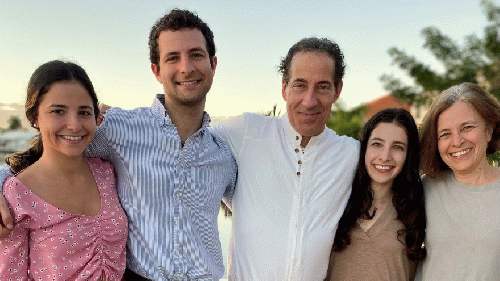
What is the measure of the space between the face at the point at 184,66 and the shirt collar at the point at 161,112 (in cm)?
5

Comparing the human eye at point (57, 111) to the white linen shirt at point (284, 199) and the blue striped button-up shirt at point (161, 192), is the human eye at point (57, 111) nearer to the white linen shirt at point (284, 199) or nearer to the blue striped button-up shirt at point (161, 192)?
the blue striped button-up shirt at point (161, 192)

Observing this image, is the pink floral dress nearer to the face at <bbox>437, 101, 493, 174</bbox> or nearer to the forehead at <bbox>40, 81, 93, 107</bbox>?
the forehead at <bbox>40, 81, 93, 107</bbox>

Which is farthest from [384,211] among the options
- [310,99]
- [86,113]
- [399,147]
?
[86,113]

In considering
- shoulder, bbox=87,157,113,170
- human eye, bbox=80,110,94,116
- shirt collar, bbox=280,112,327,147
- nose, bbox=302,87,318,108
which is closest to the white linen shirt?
shirt collar, bbox=280,112,327,147

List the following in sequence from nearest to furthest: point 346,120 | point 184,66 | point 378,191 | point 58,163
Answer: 1. point 58,163
2. point 184,66
3. point 378,191
4. point 346,120

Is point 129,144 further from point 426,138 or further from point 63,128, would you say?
point 426,138

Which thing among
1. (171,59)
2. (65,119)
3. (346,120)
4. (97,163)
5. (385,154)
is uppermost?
(171,59)

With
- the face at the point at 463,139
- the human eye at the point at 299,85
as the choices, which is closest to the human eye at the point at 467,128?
the face at the point at 463,139

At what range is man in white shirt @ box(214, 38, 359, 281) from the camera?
9.20ft

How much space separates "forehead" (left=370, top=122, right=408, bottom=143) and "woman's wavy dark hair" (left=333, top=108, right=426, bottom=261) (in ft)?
0.09

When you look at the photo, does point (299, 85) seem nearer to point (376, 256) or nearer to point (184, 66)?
point (184, 66)

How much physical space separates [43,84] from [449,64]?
53.9 ft

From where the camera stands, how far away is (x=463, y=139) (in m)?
2.81

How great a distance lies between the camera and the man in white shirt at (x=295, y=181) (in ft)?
9.20
